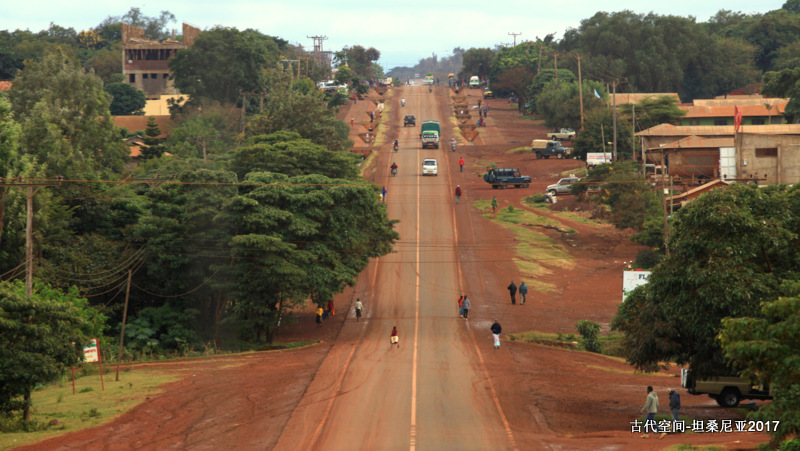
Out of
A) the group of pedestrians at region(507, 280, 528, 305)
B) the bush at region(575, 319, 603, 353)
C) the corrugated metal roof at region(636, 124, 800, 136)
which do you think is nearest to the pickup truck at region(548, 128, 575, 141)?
the corrugated metal roof at region(636, 124, 800, 136)

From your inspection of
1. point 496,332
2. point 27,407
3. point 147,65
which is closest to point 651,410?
point 496,332

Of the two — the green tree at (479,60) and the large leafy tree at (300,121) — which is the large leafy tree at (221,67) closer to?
the large leafy tree at (300,121)

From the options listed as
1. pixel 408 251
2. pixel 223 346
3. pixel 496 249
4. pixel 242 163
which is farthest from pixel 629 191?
pixel 223 346

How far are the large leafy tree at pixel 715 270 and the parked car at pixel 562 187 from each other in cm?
4487

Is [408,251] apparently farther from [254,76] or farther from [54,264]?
[254,76]

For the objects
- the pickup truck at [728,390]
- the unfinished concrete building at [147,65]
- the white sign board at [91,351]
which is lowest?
the pickup truck at [728,390]

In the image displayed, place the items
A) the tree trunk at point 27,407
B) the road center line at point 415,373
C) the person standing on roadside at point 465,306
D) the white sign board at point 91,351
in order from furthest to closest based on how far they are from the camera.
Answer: the person standing on roadside at point 465,306 < the white sign board at point 91,351 < the tree trunk at point 27,407 < the road center line at point 415,373

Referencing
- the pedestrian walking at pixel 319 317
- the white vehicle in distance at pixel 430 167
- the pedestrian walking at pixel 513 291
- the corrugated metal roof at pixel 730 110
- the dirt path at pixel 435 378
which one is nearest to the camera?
the dirt path at pixel 435 378

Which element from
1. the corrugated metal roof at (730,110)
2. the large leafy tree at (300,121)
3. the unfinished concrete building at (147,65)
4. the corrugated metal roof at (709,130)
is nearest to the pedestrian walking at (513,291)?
the large leafy tree at (300,121)

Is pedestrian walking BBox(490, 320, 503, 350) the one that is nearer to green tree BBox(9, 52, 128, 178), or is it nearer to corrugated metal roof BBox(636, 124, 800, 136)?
green tree BBox(9, 52, 128, 178)

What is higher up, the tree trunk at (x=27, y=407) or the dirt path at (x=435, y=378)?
the tree trunk at (x=27, y=407)

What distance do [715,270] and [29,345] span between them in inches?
815

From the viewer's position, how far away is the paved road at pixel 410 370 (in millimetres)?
24047

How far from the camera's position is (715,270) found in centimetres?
2277
